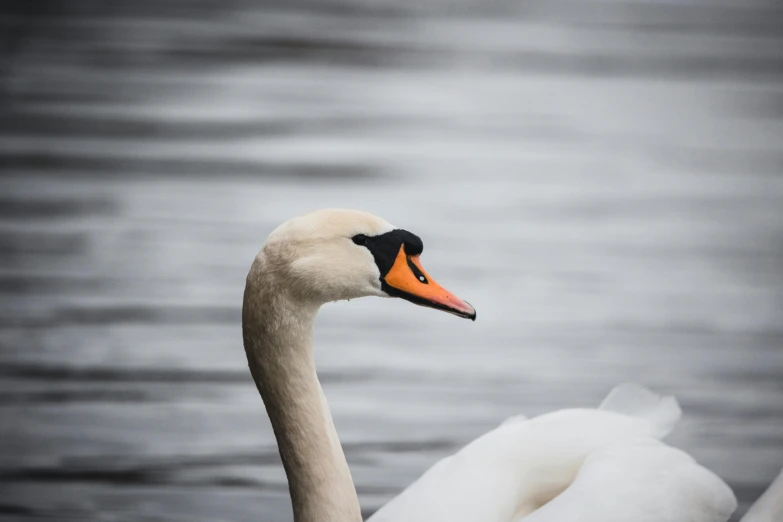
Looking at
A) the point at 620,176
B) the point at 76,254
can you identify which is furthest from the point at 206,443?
the point at 620,176

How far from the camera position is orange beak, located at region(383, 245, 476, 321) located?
2.20 metres

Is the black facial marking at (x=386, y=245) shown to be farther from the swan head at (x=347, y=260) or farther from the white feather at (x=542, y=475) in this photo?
the white feather at (x=542, y=475)

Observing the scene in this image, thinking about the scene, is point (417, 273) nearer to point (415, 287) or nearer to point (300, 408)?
point (415, 287)

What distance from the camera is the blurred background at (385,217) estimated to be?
364 cm

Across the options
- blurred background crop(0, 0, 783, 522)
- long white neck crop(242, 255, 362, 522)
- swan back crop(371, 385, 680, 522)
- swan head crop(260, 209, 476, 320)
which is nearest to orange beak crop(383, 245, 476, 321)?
swan head crop(260, 209, 476, 320)

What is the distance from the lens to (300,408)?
2.20m

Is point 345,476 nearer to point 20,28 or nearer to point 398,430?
point 398,430

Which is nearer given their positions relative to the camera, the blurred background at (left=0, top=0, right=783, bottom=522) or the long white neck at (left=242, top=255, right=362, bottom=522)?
the long white neck at (left=242, top=255, right=362, bottom=522)

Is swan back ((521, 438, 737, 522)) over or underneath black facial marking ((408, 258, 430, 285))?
underneath

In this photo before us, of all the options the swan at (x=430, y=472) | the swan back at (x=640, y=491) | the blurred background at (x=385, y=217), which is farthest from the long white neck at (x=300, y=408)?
→ the blurred background at (x=385, y=217)

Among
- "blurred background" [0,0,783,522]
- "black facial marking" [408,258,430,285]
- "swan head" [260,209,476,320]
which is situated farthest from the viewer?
"blurred background" [0,0,783,522]

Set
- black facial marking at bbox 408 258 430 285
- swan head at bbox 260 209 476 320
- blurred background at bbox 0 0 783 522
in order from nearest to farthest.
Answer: swan head at bbox 260 209 476 320 → black facial marking at bbox 408 258 430 285 → blurred background at bbox 0 0 783 522

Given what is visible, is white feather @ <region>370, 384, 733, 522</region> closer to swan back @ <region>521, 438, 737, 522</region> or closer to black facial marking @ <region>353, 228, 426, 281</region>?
swan back @ <region>521, 438, 737, 522</region>

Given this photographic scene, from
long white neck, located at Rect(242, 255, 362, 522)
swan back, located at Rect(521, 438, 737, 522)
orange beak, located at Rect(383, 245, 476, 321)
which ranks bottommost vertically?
swan back, located at Rect(521, 438, 737, 522)
